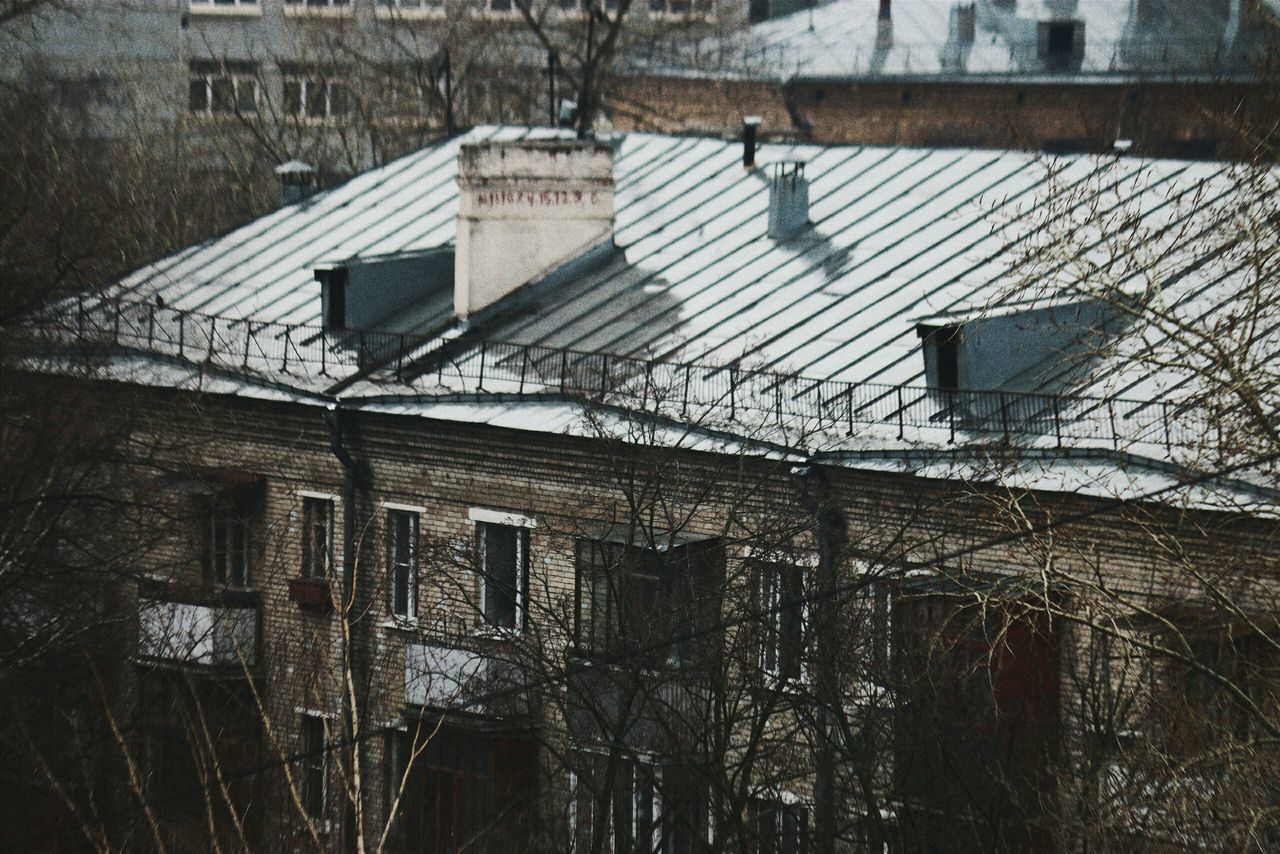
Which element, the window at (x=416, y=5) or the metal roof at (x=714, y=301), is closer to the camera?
the metal roof at (x=714, y=301)

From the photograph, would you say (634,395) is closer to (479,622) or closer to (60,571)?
(479,622)

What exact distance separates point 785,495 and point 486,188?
755 cm

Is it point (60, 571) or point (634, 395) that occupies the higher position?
point (634, 395)

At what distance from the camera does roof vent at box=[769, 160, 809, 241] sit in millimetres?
27672

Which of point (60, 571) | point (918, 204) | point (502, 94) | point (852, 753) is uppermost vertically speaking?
point (502, 94)

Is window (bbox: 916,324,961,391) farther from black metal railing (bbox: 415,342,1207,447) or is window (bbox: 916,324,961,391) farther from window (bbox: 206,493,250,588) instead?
window (bbox: 206,493,250,588)

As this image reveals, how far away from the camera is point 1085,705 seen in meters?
19.2

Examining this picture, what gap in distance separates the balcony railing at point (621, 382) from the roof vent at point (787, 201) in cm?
324

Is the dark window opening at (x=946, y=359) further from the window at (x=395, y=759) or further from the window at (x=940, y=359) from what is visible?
the window at (x=395, y=759)

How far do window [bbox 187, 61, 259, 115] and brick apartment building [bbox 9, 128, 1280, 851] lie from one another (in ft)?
80.3

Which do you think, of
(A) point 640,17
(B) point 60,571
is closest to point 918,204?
(B) point 60,571

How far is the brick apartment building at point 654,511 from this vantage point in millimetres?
19141

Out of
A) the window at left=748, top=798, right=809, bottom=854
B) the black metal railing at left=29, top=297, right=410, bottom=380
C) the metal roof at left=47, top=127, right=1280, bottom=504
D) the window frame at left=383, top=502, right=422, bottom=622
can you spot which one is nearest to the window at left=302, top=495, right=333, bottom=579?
the window frame at left=383, top=502, right=422, bottom=622

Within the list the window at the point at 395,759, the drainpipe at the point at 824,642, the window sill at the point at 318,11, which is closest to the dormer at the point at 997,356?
the drainpipe at the point at 824,642
